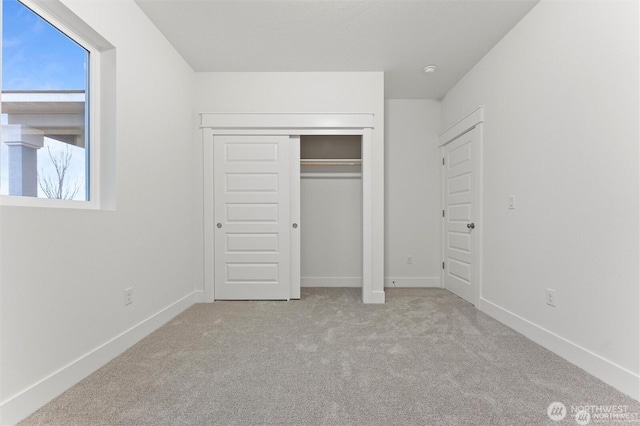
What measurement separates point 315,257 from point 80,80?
3.10 m

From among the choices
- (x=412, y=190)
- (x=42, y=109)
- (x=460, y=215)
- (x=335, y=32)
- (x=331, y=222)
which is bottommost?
(x=331, y=222)

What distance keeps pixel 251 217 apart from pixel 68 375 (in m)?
2.08

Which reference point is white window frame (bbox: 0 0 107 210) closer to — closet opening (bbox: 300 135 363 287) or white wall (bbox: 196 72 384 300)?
white wall (bbox: 196 72 384 300)

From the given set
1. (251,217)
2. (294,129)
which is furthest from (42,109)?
(294,129)

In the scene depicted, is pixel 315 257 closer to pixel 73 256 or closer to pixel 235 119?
pixel 235 119

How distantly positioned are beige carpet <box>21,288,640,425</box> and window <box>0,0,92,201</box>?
1199 mm

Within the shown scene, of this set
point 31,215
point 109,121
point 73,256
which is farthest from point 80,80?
point 73,256

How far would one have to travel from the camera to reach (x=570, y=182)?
202 centimetres

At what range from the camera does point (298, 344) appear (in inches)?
87.6

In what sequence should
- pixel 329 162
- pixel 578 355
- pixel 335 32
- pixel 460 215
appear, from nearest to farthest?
pixel 578 355
pixel 335 32
pixel 460 215
pixel 329 162
